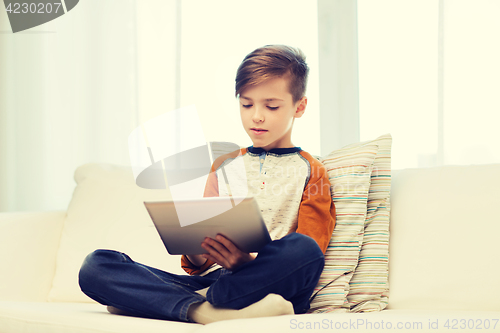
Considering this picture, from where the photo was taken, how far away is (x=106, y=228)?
1356mm

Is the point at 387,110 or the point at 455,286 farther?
the point at 387,110

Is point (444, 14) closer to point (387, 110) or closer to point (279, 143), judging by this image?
point (387, 110)

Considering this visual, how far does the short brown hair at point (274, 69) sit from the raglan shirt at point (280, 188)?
0.56ft

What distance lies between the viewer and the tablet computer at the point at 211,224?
78cm

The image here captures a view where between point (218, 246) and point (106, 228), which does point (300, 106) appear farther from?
point (106, 228)

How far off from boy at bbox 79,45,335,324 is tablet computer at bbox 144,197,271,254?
0.08 ft

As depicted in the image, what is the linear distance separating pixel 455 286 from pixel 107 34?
1.76 metres

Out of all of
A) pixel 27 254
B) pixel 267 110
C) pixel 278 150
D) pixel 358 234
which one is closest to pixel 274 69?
pixel 267 110

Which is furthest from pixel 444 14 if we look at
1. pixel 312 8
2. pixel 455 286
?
pixel 455 286

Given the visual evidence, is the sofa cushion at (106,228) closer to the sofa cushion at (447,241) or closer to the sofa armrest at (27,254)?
the sofa armrest at (27,254)

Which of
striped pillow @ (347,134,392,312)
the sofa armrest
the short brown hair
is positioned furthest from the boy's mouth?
the sofa armrest

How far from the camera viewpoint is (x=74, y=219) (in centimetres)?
140

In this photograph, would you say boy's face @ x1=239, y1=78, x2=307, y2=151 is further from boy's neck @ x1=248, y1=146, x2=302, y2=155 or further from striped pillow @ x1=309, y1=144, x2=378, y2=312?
striped pillow @ x1=309, y1=144, x2=378, y2=312

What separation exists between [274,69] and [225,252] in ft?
1.63
